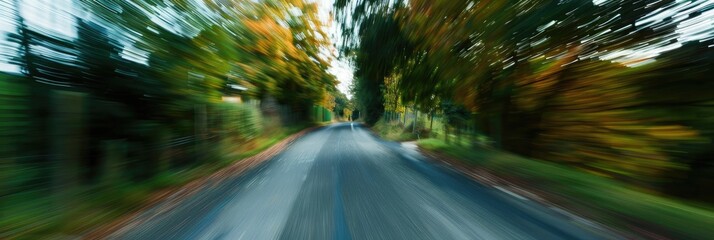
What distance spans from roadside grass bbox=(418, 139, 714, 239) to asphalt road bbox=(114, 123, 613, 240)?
0.41 m

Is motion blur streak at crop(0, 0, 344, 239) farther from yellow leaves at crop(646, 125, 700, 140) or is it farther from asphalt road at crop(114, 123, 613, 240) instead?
yellow leaves at crop(646, 125, 700, 140)

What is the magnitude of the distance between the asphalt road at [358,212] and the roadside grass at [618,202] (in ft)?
1.34

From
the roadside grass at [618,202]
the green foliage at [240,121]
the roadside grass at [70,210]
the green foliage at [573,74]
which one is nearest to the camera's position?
the roadside grass at [618,202]

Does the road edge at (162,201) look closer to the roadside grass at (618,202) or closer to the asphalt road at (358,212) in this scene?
the asphalt road at (358,212)

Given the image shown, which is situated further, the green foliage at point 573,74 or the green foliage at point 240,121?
the green foliage at point 240,121

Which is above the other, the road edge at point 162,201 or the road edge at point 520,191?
the road edge at point 520,191

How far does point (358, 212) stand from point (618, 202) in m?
3.08

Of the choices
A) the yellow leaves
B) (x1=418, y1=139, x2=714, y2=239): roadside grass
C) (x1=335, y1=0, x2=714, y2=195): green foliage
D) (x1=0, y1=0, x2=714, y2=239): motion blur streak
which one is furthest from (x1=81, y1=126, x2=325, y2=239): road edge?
the yellow leaves

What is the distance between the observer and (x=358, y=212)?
3.54 m

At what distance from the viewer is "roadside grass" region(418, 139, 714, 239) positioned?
2.66 m

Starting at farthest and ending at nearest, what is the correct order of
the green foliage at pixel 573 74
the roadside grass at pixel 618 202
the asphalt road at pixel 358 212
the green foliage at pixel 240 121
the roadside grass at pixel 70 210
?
the green foliage at pixel 240 121 → the green foliage at pixel 573 74 → the asphalt road at pixel 358 212 → the roadside grass at pixel 70 210 → the roadside grass at pixel 618 202

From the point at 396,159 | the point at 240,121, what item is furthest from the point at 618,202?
the point at 240,121

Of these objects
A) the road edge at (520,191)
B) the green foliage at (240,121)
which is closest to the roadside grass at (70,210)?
the green foliage at (240,121)

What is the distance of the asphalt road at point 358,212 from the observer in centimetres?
295
